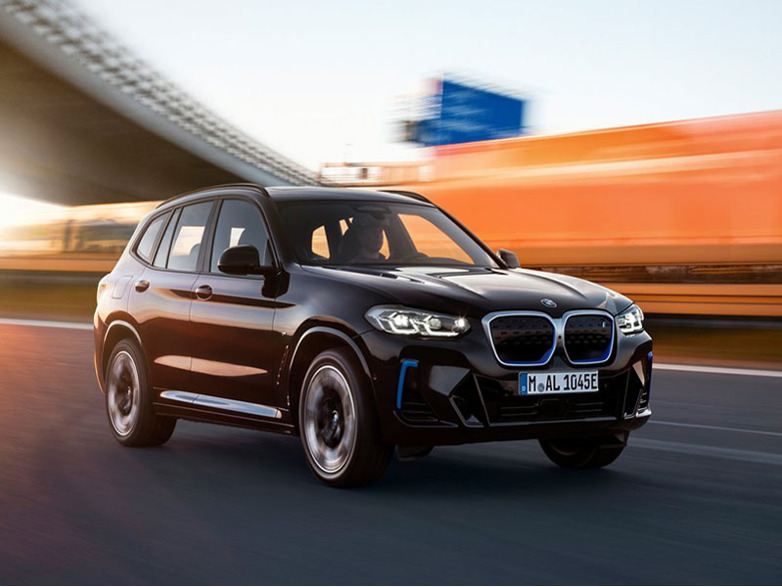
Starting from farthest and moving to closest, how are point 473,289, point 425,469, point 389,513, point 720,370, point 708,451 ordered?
Result: 1. point 720,370
2. point 708,451
3. point 425,469
4. point 473,289
5. point 389,513

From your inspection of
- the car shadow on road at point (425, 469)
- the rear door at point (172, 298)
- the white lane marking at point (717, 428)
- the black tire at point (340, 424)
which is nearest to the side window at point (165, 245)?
the rear door at point (172, 298)

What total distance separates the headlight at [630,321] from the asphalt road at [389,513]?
0.82 m

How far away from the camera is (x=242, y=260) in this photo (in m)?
7.50

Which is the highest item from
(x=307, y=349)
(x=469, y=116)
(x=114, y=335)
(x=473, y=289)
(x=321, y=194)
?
(x=469, y=116)

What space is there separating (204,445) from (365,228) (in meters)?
1.93

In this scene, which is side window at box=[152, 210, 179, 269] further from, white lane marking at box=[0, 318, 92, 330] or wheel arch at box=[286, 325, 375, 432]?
white lane marking at box=[0, 318, 92, 330]

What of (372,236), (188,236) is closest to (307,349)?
(372,236)

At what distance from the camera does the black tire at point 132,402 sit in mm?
8703

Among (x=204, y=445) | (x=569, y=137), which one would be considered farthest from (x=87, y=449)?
(x=569, y=137)

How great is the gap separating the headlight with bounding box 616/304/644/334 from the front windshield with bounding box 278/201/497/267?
1208mm

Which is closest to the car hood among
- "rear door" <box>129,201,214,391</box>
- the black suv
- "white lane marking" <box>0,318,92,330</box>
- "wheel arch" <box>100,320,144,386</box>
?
the black suv

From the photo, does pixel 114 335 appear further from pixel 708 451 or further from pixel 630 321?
pixel 708 451

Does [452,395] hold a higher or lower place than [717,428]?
higher

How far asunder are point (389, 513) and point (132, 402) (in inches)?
124
